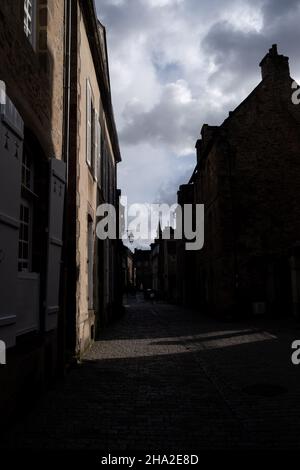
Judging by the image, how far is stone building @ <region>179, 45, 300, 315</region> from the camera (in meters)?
20.4

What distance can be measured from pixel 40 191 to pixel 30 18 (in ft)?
8.81

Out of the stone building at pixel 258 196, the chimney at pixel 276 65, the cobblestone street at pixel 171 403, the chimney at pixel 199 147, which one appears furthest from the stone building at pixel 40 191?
the chimney at pixel 199 147

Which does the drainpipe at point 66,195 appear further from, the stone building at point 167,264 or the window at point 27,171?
the stone building at point 167,264

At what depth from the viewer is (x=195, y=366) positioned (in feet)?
28.8

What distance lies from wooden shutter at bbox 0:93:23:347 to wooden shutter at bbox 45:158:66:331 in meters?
1.58

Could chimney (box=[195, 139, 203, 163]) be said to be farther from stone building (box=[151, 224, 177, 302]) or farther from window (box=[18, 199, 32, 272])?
stone building (box=[151, 224, 177, 302])

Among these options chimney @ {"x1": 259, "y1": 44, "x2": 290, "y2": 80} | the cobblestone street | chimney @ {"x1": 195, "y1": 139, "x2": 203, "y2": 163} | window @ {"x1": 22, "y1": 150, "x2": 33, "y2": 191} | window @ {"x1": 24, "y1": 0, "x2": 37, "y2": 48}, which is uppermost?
chimney @ {"x1": 259, "y1": 44, "x2": 290, "y2": 80}

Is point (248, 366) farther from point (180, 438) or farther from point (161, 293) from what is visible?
point (161, 293)

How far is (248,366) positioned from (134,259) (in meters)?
103

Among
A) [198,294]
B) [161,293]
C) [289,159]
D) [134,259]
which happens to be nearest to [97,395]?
[289,159]

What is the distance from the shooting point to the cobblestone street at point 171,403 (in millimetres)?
4547

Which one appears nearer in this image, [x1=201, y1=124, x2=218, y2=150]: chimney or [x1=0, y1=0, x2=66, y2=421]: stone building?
[x1=0, y1=0, x2=66, y2=421]: stone building

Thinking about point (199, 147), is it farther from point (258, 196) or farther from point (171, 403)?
point (171, 403)

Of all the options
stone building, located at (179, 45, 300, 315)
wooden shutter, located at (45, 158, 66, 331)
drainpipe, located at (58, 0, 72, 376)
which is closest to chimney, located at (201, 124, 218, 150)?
stone building, located at (179, 45, 300, 315)
